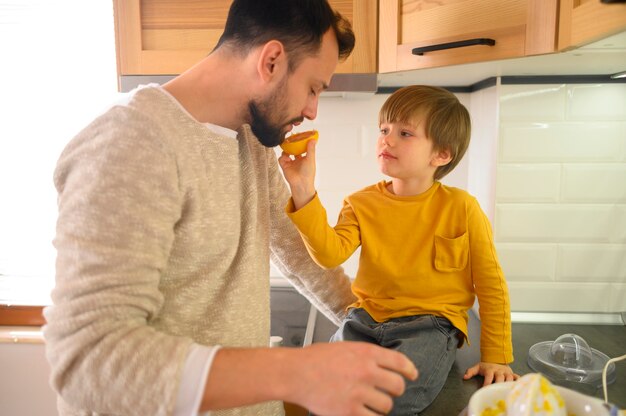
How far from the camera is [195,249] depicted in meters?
0.74

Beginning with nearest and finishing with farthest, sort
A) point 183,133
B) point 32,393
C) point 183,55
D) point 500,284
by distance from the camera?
point 183,133
point 500,284
point 183,55
point 32,393

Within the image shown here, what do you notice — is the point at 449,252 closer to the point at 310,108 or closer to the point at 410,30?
the point at 310,108

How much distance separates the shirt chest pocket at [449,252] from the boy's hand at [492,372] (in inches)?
7.6

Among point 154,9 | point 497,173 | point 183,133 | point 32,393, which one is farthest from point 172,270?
point 32,393

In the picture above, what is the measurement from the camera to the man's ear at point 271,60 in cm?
80

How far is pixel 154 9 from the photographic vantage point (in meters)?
1.31

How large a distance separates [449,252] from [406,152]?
0.72 ft

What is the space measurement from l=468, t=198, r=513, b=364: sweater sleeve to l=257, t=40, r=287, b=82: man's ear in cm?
47

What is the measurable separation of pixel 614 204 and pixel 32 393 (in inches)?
78.2

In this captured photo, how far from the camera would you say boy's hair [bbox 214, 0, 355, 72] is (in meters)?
0.82

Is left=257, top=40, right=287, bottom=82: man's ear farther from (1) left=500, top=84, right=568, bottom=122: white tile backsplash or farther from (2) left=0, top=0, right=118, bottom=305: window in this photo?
(2) left=0, top=0, right=118, bottom=305: window

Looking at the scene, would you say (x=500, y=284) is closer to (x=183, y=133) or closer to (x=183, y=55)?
(x=183, y=133)

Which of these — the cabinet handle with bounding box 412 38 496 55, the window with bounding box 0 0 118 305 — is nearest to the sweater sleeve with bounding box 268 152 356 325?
the cabinet handle with bounding box 412 38 496 55

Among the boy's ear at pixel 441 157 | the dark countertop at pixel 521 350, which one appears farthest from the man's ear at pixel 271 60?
the dark countertop at pixel 521 350
